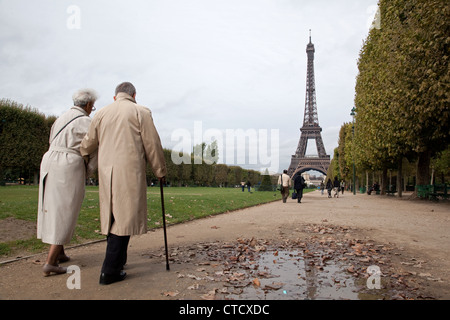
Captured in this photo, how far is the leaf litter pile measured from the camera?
133 inches

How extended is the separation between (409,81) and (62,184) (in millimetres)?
15733

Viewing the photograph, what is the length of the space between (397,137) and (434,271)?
16.8 meters

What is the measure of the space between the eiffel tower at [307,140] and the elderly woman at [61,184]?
72.3 metres

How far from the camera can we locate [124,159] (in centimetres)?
379

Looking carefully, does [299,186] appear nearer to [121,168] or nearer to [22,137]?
[121,168]

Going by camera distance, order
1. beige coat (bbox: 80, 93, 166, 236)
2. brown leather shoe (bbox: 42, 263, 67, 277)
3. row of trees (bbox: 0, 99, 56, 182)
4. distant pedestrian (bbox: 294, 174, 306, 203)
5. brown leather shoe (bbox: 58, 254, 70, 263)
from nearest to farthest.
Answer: beige coat (bbox: 80, 93, 166, 236) → brown leather shoe (bbox: 42, 263, 67, 277) → brown leather shoe (bbox: 58, 254, 70, 263) → distant pedestrian (bbox: 294, 174, 306, 203) → row of trees (bbox: 0, 99, 56, 182)

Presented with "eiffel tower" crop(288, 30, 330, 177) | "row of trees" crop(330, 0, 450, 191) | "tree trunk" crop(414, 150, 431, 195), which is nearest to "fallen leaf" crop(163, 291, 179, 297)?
"row of trees" crop(330, 0, 450, 191)

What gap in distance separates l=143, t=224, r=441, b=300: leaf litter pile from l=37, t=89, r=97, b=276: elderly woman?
4.88 ft

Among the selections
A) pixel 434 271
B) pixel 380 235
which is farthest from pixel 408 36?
pixel 434 271

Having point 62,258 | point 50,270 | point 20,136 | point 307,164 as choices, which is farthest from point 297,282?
point 307,164

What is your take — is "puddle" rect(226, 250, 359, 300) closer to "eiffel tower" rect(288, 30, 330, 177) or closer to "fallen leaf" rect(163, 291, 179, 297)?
"fallen leaf" rect(163, 291, 179, 297)
